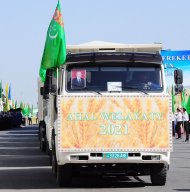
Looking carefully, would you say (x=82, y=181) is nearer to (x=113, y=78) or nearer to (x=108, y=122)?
(x=108, y=122)

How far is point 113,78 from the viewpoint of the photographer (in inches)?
563

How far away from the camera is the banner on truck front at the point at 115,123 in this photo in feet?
44.9

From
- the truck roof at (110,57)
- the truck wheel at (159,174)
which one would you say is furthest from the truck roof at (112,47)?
the truck wheel at (159,174)

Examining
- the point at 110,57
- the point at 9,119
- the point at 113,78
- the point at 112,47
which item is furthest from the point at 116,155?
the point at 9,119

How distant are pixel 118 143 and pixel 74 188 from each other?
3.99 feet

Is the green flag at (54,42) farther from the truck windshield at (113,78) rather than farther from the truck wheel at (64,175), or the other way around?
the truck wheel at (64,175)

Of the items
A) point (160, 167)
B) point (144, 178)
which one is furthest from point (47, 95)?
point (160, 167)

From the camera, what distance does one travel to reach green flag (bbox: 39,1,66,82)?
15.0m

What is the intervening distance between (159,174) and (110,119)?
4.90ft

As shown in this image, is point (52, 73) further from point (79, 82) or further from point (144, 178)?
point (144, 178)

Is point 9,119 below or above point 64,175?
above

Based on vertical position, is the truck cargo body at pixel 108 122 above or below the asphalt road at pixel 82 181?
above

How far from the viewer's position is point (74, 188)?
14141 millimetres

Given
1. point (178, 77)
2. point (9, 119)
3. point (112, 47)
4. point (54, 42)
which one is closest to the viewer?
point (178, 77)
